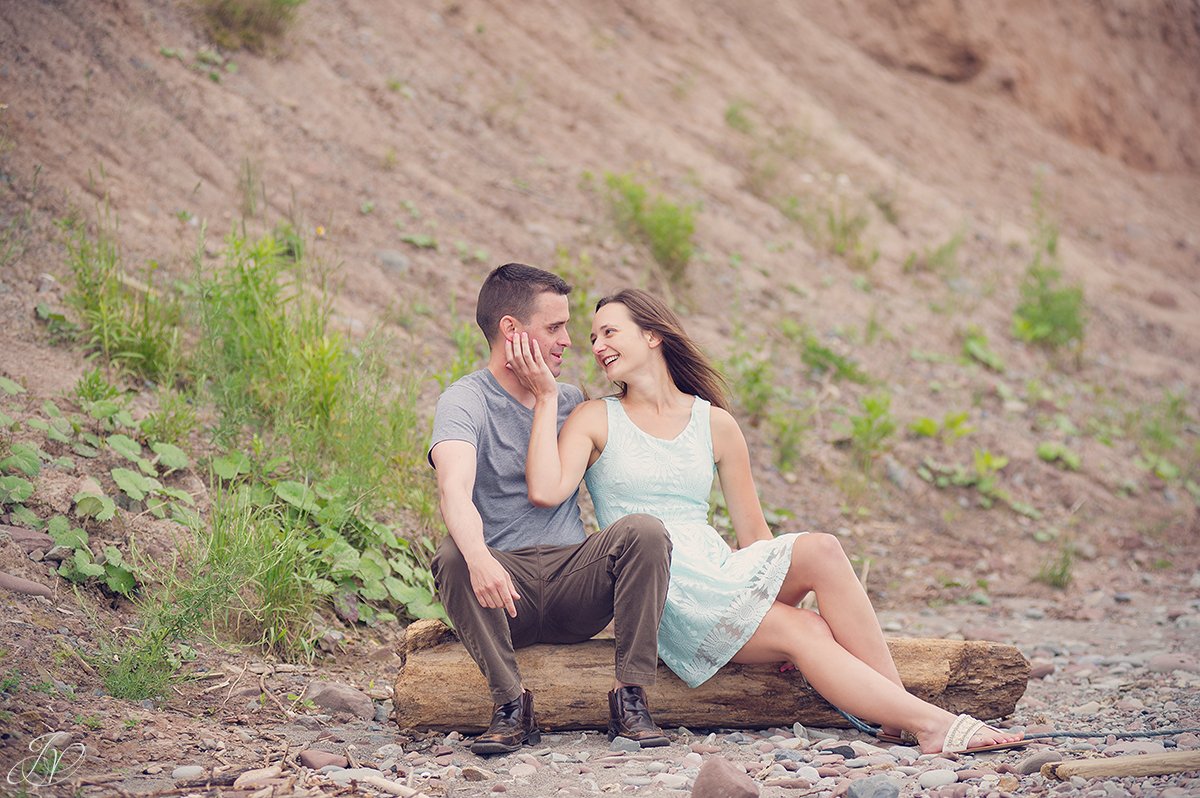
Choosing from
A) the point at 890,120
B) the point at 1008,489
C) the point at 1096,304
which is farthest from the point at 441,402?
the point at 890,120

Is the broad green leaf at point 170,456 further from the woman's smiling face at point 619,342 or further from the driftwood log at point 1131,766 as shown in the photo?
the driftwood log at point 1131,766

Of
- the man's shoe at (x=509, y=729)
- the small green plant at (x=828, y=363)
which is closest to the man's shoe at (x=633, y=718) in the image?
the man's shoe at (x=509, y=729)

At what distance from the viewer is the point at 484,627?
136 inches

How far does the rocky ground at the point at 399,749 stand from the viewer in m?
2.99

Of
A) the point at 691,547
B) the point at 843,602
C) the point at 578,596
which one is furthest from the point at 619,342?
the point at 843,602

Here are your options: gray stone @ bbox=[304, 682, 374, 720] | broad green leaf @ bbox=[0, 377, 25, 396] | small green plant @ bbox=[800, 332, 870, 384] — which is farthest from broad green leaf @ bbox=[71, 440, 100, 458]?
small green plant @ bbox=[800, 332, 870, 384]

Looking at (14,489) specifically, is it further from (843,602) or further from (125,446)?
(843,602)

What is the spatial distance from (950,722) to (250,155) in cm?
555

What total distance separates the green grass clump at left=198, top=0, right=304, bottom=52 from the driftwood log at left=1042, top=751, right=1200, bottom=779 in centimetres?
692

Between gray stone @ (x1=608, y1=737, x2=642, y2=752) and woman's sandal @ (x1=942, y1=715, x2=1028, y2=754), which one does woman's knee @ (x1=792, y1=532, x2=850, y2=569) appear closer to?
woman's sandal @ (x1=942, y1=715, x2=1028, y2=754)

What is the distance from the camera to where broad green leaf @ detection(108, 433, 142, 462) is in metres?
4.48

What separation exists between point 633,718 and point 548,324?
53.0 inches

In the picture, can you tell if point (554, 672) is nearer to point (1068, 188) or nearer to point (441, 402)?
point (441, 402)

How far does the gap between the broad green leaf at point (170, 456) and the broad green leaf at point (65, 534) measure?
2.01 feet
